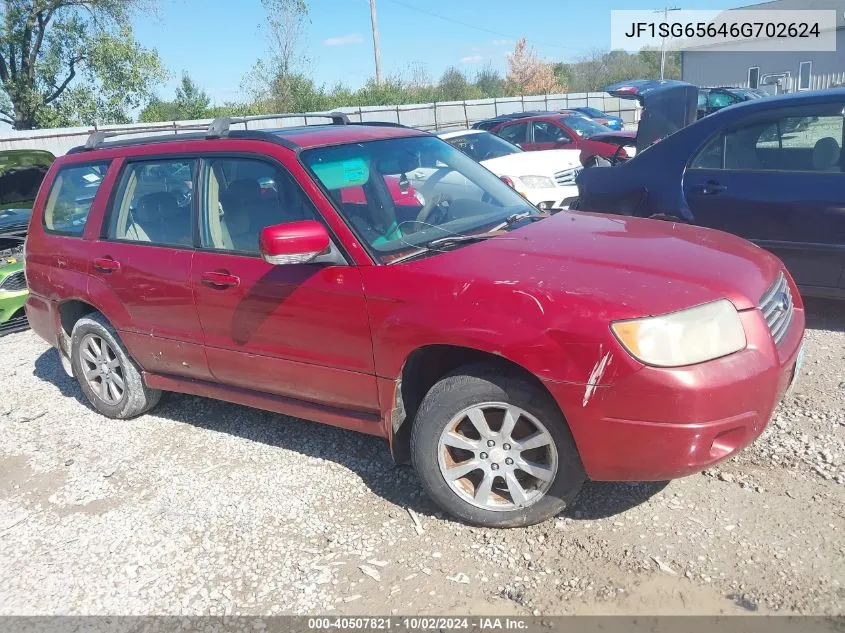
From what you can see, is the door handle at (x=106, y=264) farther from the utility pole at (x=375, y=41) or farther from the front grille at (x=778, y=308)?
the utility pole at (x=375, y=41)

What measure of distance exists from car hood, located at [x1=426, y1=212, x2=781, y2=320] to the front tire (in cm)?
44

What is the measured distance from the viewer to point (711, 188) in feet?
17.7

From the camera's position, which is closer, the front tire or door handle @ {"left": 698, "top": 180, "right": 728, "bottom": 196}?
the front tire

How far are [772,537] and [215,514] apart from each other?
257 centimetres

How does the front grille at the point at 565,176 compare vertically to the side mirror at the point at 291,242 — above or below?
below

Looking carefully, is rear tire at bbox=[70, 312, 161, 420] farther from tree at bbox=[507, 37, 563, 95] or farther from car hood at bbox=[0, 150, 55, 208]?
tree at bbox=[507, 37, 563, 95]

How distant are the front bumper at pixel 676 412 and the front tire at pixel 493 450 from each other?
13cm

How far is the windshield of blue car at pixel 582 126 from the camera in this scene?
47.4ft

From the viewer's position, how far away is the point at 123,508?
3.72m

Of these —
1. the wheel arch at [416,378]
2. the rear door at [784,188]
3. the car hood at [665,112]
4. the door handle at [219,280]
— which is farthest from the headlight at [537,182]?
the wheel arch at [416,378]

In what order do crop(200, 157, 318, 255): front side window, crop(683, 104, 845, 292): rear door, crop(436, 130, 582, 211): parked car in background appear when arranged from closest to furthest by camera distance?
1. crop(200, 157, 318, 255): front side window
2. crop(683, 104, 845, 292): rear door
3. crop(436, 130, 582, 211): parked car in background

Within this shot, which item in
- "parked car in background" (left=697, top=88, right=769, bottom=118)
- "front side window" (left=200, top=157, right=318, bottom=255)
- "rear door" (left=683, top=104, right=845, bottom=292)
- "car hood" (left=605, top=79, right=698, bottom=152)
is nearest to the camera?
"front side window" (left=200, top=157, right=318, bottom=255)

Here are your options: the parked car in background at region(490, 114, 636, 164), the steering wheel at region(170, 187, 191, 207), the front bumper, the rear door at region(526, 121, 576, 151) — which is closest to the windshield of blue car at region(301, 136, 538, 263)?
the steering wheel at region(170, 187, 191, 207)

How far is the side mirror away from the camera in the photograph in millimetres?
3119
